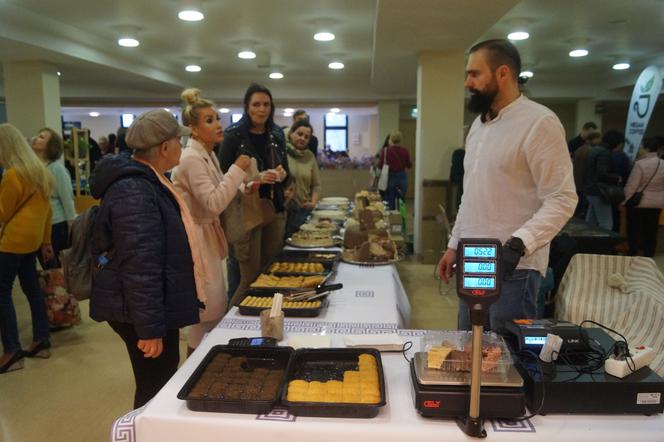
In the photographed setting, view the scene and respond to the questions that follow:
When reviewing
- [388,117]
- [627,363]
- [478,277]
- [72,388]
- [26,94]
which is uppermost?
[388,117]

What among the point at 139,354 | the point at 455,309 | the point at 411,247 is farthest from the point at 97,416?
the point at 411,247

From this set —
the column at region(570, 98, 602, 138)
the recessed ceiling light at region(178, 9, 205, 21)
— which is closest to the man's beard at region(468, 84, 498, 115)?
the recessed ceiling light at region(178, 9, 205, 21)

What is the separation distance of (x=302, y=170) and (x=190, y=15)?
213cm

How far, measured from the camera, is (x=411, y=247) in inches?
248


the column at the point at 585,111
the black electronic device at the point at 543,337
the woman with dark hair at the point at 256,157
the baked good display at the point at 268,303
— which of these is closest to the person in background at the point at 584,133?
the column at the point at 585,111

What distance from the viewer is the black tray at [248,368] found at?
1.21 meters

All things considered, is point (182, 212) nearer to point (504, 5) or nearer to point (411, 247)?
point (504, 5)

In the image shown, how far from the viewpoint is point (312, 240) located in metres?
3.17

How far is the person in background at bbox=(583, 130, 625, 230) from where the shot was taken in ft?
18.3

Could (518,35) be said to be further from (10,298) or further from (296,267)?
(10,298)

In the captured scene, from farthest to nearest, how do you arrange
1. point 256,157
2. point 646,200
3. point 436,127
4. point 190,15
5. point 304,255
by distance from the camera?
point 436,127, point 646,200, point 190,15, point 304,255, point 256,157

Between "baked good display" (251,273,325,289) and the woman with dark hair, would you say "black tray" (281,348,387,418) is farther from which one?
the woman with dark hair

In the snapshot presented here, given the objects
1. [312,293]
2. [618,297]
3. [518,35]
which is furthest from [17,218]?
[518,35]

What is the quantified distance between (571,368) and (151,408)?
97 cm
